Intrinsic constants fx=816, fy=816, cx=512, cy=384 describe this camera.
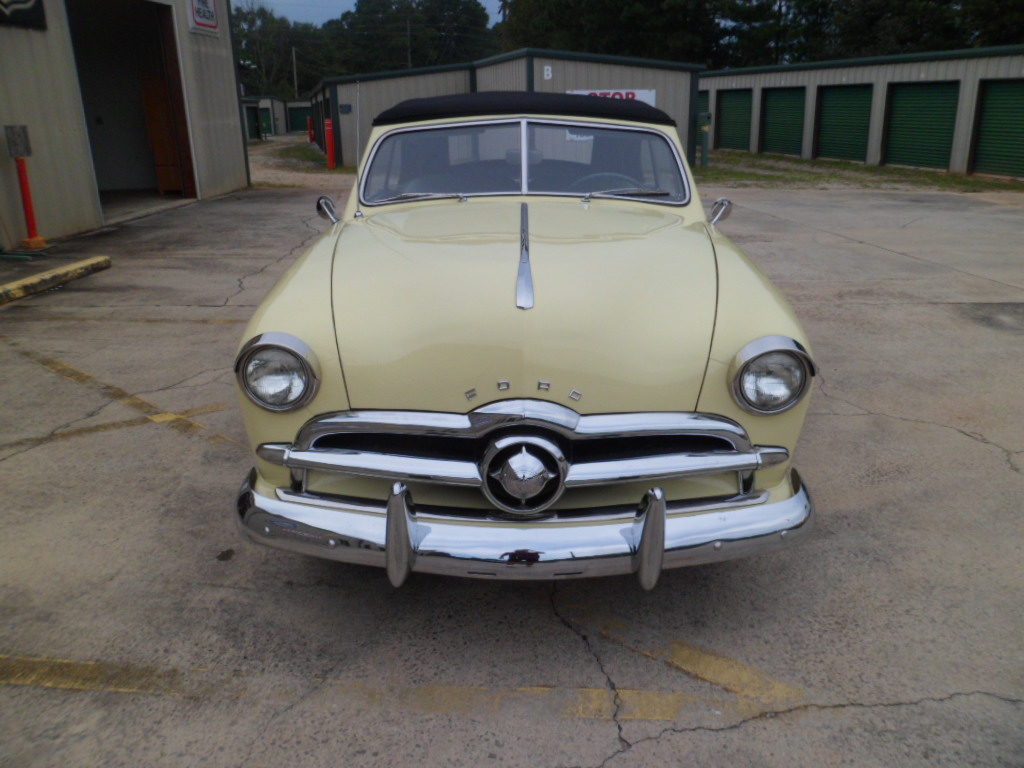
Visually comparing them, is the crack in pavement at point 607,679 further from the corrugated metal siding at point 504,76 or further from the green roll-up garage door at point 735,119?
the green roll-up garage door at point 735,119

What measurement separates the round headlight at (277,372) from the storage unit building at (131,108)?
8.70 metres

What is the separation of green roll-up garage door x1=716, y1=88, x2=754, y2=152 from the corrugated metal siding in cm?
1076

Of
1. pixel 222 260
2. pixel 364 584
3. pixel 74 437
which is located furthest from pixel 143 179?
pixel 364 584

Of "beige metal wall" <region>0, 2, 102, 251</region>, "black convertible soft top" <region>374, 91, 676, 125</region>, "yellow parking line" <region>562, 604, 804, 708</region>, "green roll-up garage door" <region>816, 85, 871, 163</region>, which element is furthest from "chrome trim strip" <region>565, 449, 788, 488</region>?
"green roll-up garage door" <region>816, 85, 871, 163</region>

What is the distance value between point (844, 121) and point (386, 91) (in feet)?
42.7

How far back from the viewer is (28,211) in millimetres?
8953

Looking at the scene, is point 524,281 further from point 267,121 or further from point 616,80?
point 267,121

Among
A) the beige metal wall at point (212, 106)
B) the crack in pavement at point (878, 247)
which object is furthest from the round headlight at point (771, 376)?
the beige metal wall at point (212, 106)

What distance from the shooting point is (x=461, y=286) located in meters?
2.58

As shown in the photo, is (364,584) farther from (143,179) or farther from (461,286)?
(143,179)

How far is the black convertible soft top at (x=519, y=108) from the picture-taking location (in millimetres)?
3994

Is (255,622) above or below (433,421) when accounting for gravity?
below

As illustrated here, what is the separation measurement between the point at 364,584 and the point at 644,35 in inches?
1604

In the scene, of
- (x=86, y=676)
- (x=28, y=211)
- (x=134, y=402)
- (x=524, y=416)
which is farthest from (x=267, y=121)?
(x=524, y=416)
